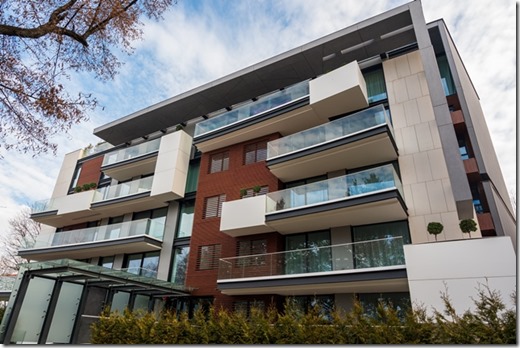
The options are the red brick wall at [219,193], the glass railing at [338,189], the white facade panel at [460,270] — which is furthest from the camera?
the red brick wall at [219,193]

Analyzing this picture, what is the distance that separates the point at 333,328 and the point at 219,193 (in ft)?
35.7

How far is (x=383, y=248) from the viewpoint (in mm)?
11961

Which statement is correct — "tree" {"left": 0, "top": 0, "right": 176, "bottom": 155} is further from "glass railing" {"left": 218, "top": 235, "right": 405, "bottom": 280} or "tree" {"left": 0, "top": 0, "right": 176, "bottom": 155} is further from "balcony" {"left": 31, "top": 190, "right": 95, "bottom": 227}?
"balcony" {"left": 31, "top": 190, "right": 95, "bottom": 227}

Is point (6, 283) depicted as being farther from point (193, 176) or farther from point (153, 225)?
point (193, 176)

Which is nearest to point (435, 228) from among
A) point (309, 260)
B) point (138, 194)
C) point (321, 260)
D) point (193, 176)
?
point (321, 260)

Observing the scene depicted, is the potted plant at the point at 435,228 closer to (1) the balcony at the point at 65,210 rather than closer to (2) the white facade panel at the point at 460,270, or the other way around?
(2) the white facade panel at the point at 460,270

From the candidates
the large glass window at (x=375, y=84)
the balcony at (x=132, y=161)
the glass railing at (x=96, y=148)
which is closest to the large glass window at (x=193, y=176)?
the balcony at (x=132, y=161)

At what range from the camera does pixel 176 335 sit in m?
10.8

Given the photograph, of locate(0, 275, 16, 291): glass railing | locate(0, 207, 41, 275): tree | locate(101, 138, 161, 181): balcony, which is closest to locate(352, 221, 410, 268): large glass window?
locate(101, 138, 161, 181): balcony

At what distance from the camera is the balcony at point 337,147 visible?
13.9 m

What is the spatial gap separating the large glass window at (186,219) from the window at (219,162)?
2.35m

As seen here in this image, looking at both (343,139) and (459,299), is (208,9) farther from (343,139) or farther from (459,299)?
(459,299)

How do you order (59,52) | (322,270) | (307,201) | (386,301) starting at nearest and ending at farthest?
(59,52), (386,301), (322,270), (307,201)

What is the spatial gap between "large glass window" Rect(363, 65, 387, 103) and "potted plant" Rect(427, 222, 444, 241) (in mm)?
6889
